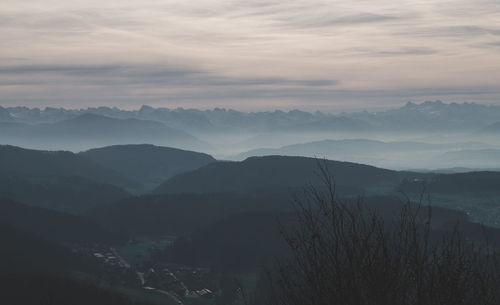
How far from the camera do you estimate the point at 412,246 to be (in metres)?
17.3

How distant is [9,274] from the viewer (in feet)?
529

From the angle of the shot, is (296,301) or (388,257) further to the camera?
(296,301)

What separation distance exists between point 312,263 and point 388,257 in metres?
2.46

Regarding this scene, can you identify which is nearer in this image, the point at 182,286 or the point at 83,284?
the point at 83,284

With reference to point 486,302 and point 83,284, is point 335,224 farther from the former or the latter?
point 83,284

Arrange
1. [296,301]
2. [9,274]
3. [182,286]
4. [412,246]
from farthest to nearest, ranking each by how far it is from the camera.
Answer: [182,286]
[9,274]
[296,301]
[412,246]

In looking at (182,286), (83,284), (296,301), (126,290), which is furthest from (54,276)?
(296,301)

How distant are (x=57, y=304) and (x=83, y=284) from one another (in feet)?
81.7

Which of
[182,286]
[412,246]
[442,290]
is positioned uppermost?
[412,246]

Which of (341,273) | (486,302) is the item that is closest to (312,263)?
(341,273)

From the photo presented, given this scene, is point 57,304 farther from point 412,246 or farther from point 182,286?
point 412,246

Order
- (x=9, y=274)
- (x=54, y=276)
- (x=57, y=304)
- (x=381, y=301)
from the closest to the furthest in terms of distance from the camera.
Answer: (x=381, y=301) → (x=57, y=304) → (x=9, y=274) → (x=54, y=276)

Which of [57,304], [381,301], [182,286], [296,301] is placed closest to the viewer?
[381,301]

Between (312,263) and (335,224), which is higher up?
(335,224)
